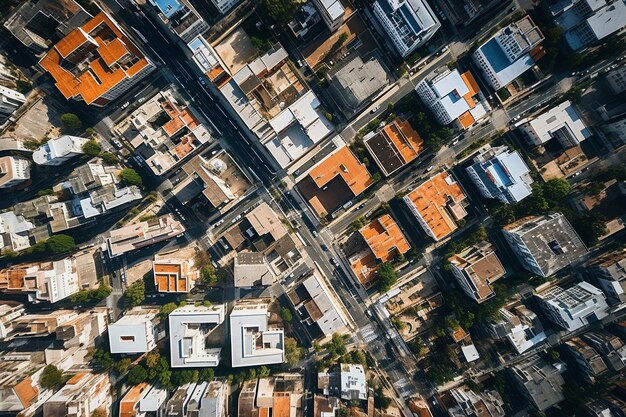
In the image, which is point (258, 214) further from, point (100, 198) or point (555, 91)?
point (555, 91)

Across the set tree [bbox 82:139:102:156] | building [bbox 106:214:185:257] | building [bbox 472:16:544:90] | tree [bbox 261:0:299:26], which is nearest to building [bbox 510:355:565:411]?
building [bbox 472:16:544:90]

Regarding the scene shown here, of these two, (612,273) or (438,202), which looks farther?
(438,202)

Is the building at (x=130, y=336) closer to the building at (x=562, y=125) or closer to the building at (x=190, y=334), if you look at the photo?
the building at (x=190, y=334)

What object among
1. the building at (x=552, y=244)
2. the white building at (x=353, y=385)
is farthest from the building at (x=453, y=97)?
the white building at (x=353, y=385)

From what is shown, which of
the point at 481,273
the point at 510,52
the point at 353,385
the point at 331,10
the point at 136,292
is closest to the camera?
the point at 331,10

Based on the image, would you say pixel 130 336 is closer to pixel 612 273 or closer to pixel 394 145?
pixel 394 145

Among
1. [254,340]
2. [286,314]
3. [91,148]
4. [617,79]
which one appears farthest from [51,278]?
[617,79]
